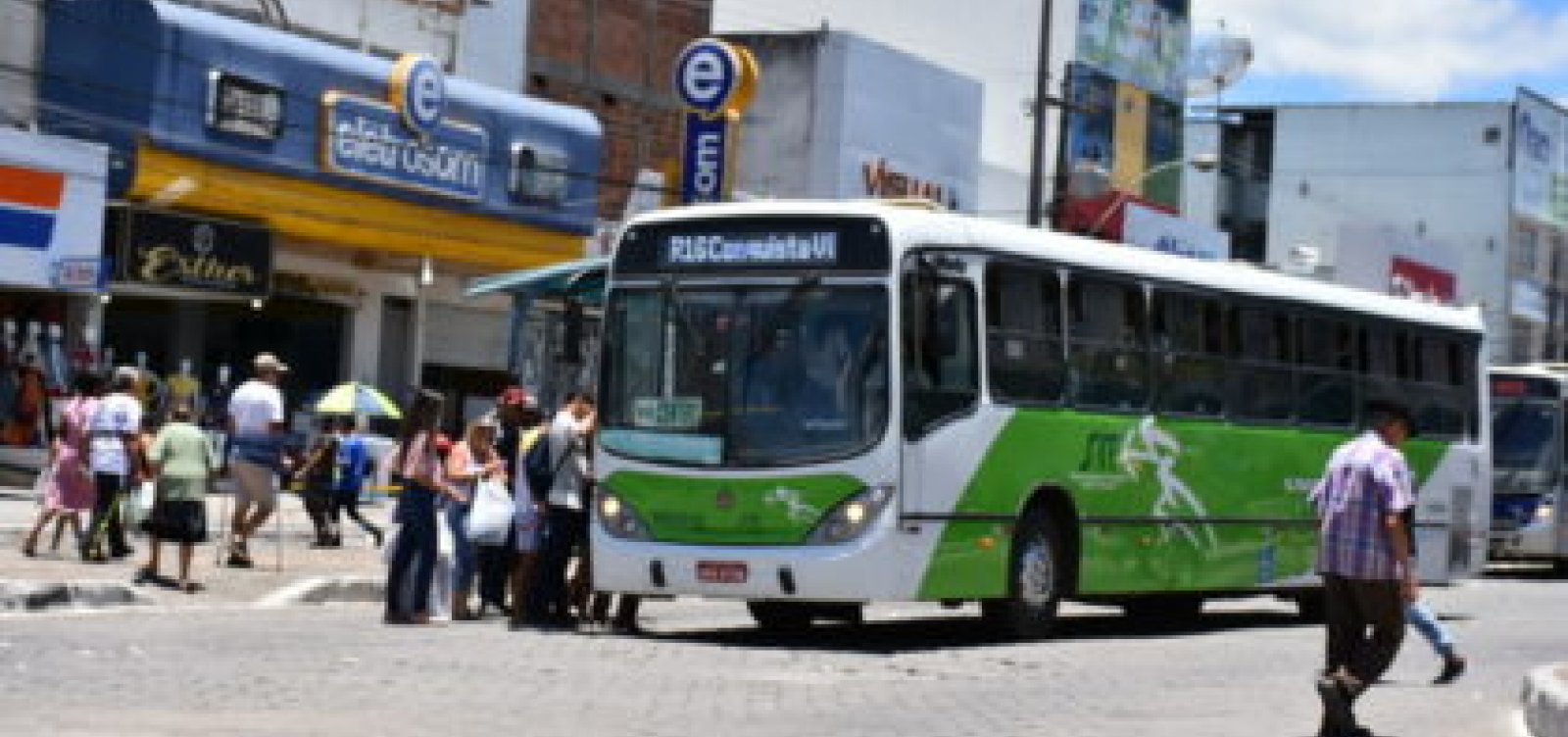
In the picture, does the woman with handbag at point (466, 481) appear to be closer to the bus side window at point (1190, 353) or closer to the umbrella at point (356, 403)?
the bus side window at point (1190, 353)

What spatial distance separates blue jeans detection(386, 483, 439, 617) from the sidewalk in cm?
176

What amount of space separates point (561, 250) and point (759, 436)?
76.2 ft

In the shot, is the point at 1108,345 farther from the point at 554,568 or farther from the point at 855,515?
the point at 554,568

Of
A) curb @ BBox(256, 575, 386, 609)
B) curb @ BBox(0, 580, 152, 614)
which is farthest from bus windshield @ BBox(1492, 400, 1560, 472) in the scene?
curb @ BBox(0, 580, 152, 614)

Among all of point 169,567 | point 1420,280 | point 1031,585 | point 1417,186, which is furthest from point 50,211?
point 1417,186

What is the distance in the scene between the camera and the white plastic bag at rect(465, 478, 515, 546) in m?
17.8

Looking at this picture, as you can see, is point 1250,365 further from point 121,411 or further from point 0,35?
point 0,35

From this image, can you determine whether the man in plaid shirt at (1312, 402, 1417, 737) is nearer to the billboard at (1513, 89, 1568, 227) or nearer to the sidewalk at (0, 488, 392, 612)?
the sidewalk at (0, 488, 392, 612)

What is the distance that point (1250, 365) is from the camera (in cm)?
2073

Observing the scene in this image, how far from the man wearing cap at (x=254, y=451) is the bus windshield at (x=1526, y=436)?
18.6m

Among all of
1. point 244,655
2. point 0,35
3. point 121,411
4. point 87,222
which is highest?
point 0,35

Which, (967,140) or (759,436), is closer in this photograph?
(759,436)

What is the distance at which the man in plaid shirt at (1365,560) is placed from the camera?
39.5 feet

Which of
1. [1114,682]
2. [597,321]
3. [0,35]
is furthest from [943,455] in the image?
[0,35]
